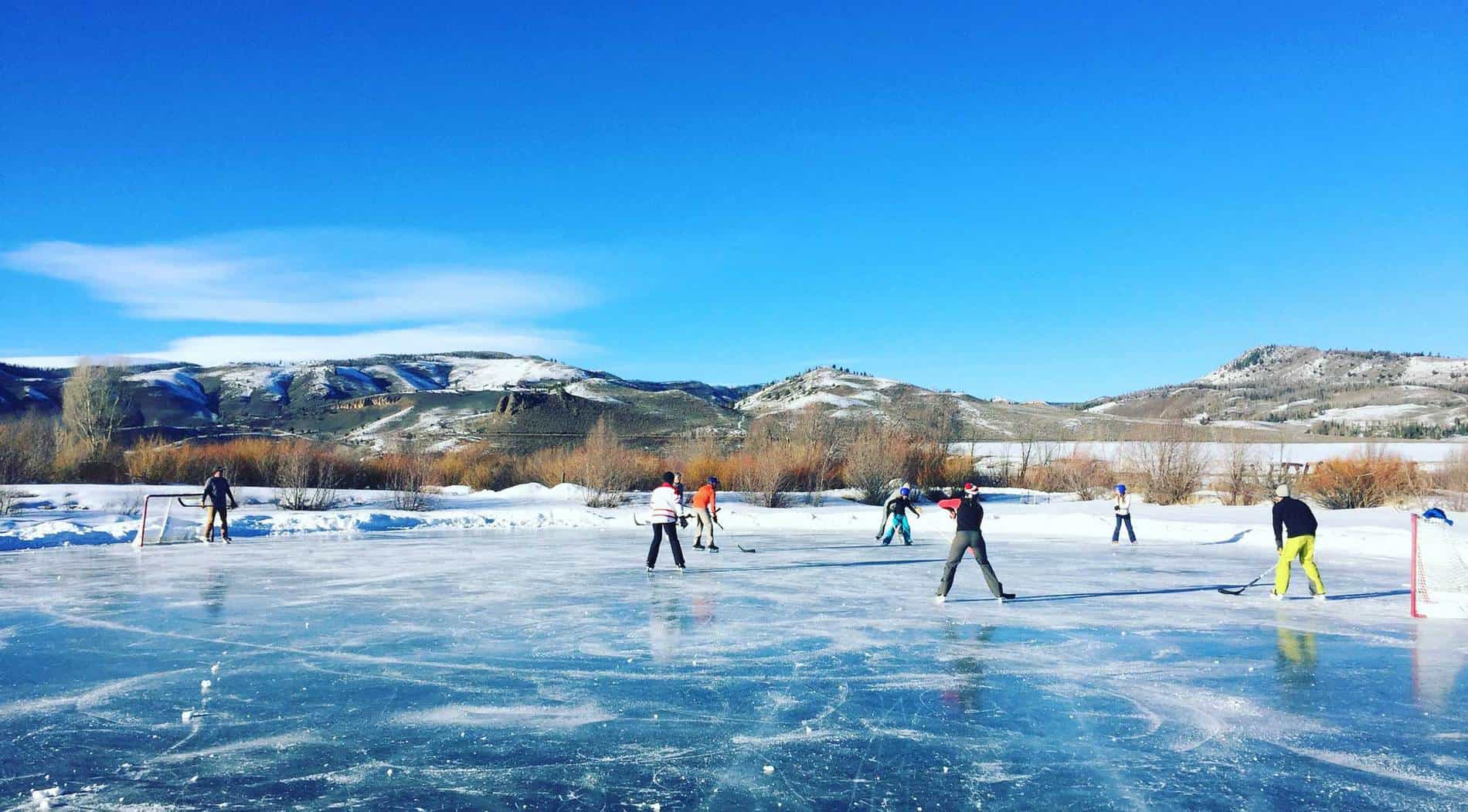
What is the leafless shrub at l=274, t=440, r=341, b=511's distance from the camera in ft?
100

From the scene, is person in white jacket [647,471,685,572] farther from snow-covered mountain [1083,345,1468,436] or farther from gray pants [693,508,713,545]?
snow-covered mountain [1083,345,1468,436]

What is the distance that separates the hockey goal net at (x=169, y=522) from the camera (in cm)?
2103

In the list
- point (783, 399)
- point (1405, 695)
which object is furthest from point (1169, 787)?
point (783, 399)

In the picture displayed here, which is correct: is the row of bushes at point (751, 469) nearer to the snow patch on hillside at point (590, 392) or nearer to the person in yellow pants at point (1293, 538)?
the person in yellow pants at point (1293, 538)

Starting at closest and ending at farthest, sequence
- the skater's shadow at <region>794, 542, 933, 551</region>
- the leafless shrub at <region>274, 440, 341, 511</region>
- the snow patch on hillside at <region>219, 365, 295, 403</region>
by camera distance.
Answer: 1. the skater's shadow at <region>794, 542, 933, 551</region>
2. the leafless shrub at <region>274, 440, 341, 511</region>
3. the snow patch on hillside at <region>219, 365, 295, 403</region>

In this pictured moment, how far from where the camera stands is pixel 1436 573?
11.8 meters

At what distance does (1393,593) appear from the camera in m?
12.7

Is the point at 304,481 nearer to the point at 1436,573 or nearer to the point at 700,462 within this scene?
the point at 700,462

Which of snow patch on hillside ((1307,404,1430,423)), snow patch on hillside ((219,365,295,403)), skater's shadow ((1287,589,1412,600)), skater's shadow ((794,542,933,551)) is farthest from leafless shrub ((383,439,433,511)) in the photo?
snow patch on hillside ((219,365,295,403))

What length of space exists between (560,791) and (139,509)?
88.6 feet

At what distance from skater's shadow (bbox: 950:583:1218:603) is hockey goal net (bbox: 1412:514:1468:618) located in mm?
2485

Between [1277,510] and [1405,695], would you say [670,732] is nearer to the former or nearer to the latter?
[1405,695]

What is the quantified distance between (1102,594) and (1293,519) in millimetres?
2505

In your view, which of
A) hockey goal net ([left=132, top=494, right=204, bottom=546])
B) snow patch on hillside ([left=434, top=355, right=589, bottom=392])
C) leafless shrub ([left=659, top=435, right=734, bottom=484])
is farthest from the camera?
snow patch on hillside ([left=434, top=355, right=589, bottom=392])
